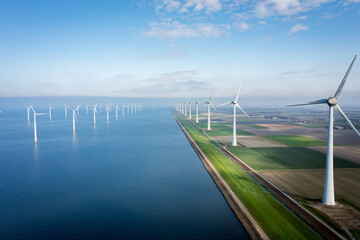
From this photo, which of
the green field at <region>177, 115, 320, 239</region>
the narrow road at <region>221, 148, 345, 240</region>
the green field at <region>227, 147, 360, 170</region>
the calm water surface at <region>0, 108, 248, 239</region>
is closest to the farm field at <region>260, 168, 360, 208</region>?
the narrow road at <region>221, 148, 345, 240</region>

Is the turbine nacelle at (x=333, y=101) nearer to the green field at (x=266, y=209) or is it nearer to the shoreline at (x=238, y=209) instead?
the green field at (x=266, y=209)

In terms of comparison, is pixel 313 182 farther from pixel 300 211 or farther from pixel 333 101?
pixel 333 101

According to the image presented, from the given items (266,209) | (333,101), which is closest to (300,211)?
(266,209)

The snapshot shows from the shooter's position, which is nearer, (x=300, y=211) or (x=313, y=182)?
(x=300, y=211)

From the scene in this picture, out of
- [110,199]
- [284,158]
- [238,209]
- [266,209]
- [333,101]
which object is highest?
[333,101]

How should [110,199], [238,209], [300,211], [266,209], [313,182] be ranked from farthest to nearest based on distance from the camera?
[313,182]
[110,199]
[238,209]
[266,209]
[300,211]

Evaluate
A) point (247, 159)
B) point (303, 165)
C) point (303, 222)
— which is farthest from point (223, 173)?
point (303, 222)

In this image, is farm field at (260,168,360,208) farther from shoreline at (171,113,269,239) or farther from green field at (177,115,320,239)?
shoreline at (171,113,269,239)

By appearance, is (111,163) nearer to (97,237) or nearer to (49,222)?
(49,222)

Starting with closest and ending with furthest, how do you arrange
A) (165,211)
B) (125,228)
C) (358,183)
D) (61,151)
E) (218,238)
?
(218,238), (125,228), (165,211), (358,183), (61,151)
